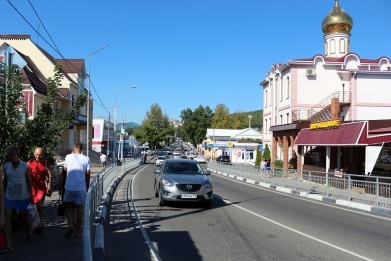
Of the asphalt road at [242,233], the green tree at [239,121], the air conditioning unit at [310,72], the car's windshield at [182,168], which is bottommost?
the asphalt road at [242,233]

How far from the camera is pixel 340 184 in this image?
19.0 m

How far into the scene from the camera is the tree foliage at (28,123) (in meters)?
9.90

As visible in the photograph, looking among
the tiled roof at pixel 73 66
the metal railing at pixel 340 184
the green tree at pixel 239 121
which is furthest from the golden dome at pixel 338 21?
the green tree at pixel 239 121

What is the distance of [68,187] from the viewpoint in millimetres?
8781

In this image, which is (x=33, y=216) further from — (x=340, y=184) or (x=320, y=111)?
(x=320, y=111)

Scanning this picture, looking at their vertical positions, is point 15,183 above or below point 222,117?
below

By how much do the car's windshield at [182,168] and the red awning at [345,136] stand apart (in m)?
9.64

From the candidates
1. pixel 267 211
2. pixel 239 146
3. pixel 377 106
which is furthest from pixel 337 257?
pixel 239 146

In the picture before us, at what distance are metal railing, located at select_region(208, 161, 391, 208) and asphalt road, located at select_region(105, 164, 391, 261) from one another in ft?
5.09

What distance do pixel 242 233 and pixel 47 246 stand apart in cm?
435

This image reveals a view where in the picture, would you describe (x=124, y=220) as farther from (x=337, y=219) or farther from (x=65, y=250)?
(x=337, y=219)

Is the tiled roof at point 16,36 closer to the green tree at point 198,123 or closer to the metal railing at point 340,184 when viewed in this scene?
the metal railing at point 340,184

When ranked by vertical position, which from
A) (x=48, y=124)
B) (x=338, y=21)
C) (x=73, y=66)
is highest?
(x=338, y=21)

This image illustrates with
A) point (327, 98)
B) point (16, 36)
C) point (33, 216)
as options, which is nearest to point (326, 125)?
point (327, 98)
